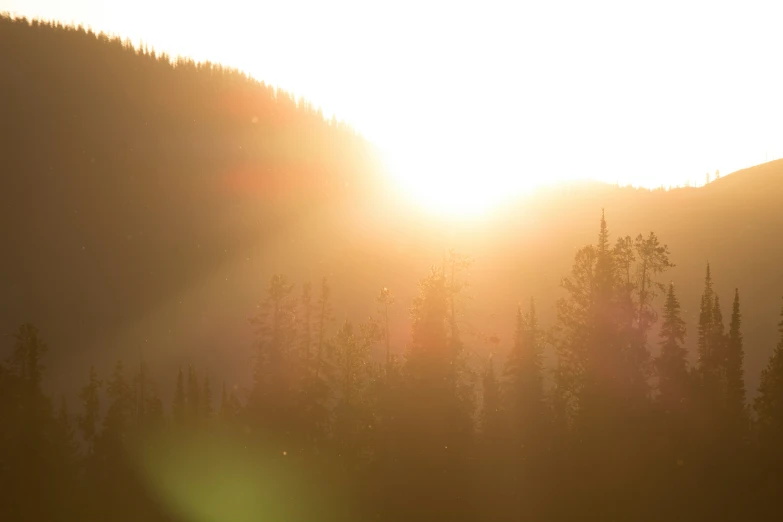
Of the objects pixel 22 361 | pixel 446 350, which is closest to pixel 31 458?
pixel 22 361

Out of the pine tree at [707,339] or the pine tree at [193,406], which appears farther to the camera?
the pine tree at [193,406]

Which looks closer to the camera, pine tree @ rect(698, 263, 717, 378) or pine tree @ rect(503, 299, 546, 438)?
pine tree @ rect(503, 299, 546, 438)

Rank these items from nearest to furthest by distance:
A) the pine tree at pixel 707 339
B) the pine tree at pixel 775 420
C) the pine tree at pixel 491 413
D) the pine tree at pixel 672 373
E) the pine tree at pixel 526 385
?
the pine tree at pixel 775 420 → the pine tree at pixel 672 373 → the pine tree at pixel 491 413 → the pine tree at pixel 526 385 → the pine tree at pixel 707 339

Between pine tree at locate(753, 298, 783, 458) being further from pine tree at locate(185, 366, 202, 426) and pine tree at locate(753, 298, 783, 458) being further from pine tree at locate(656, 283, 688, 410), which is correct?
pine tree at locate(185, 366, 202, 426)

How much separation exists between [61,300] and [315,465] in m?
160

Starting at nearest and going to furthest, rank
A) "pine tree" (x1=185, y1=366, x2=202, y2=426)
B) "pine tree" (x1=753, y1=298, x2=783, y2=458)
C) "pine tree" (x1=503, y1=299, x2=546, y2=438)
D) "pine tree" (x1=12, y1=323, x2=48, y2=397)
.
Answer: "pine tree" (x1=753, y1=298, x2=783, y2=458) → "pine tree" (x1=503, y1=299, x2=546, y2=438) → "pine tree" (x1=12, y1=323, x2=48, y2=397) → "pine tree" (x1=185, y1=366, x2=202, y2=426)

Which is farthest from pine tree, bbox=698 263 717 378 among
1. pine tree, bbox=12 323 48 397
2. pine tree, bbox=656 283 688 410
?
pine tree, bbox=12 323 48 397

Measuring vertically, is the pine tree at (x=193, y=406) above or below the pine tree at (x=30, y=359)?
below

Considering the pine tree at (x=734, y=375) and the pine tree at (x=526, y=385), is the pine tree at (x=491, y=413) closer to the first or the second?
the pine tree at (x=526, y=385)

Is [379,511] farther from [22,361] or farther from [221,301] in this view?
[221,301]

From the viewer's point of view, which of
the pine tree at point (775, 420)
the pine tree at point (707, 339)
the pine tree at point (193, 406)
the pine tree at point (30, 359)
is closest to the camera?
the pine tree at point (775, 420)

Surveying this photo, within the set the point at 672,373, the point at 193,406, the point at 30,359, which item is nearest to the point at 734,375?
the point at 672,373

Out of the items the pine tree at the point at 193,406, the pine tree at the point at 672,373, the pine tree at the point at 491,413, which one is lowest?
the pine tree at the point at 193,406

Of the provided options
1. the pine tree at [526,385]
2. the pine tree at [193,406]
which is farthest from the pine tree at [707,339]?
the pine tree at [193,406]
